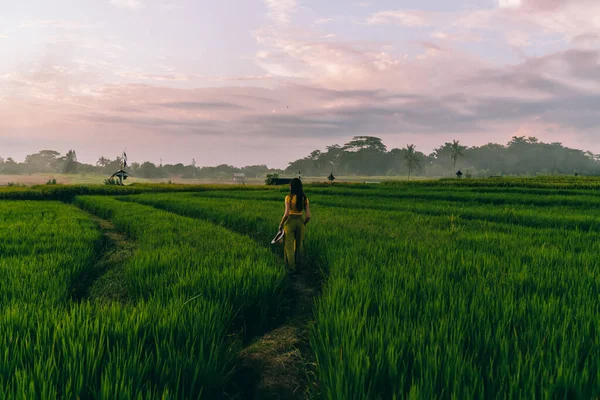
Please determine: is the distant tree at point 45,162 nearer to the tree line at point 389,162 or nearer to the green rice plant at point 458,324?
the tree line at point 389,162

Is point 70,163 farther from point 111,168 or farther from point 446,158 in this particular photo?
point 446,158

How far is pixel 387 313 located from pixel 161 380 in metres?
1.56

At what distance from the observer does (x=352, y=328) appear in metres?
2.16

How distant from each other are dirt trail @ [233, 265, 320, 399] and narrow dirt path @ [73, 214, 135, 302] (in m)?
1.50

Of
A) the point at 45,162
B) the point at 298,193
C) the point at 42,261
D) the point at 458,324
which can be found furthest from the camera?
the point at 45,162

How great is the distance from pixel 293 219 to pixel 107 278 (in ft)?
9.52

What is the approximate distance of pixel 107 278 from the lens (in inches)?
197

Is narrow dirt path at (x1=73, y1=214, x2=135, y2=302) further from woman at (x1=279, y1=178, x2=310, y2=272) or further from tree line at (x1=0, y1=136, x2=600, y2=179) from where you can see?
tree line at (x1=0, y1=136, x2=600, y2=179)

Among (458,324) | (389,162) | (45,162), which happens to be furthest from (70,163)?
(458,324)

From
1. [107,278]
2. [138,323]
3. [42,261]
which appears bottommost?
[107,278]

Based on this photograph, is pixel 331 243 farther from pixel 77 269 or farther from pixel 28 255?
pixel 28 255

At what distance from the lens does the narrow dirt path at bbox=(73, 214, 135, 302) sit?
4333 mm

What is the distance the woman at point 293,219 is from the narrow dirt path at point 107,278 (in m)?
2.23

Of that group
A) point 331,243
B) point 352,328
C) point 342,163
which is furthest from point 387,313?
point 342,163
